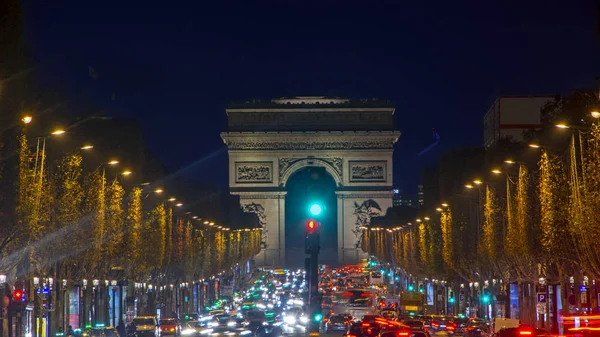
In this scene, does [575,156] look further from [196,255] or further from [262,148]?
[262,148]

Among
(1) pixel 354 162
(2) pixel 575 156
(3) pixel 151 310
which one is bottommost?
(3) pixel 151 310

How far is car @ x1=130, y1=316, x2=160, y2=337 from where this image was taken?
5369 centimetres

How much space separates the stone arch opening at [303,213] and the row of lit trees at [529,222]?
70515 millimetres

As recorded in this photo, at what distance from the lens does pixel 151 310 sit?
77312 mm

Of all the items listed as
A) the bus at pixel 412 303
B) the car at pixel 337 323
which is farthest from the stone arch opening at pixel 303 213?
the car at pixel 337 323

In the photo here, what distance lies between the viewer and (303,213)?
614 ft

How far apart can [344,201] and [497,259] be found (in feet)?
335

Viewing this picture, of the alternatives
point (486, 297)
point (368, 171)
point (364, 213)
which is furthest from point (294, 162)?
point (486, 297)

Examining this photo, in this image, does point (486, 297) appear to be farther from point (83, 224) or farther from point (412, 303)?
point (83, 224)

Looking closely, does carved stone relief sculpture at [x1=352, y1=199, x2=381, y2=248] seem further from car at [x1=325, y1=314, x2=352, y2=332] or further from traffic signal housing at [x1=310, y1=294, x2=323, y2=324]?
traffic signal housing at [x1=310, y1=294, x2=323, y2=324]

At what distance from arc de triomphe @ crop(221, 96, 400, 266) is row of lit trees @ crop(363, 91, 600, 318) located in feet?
216

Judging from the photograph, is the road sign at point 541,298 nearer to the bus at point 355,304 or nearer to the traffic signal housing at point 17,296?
the traffic signal housing at point 17,296

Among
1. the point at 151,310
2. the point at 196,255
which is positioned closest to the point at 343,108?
the point at 196,255

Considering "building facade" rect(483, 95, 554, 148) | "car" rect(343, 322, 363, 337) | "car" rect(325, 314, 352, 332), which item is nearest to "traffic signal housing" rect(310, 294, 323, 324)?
"car" rect(343, 322, 363, 337)
